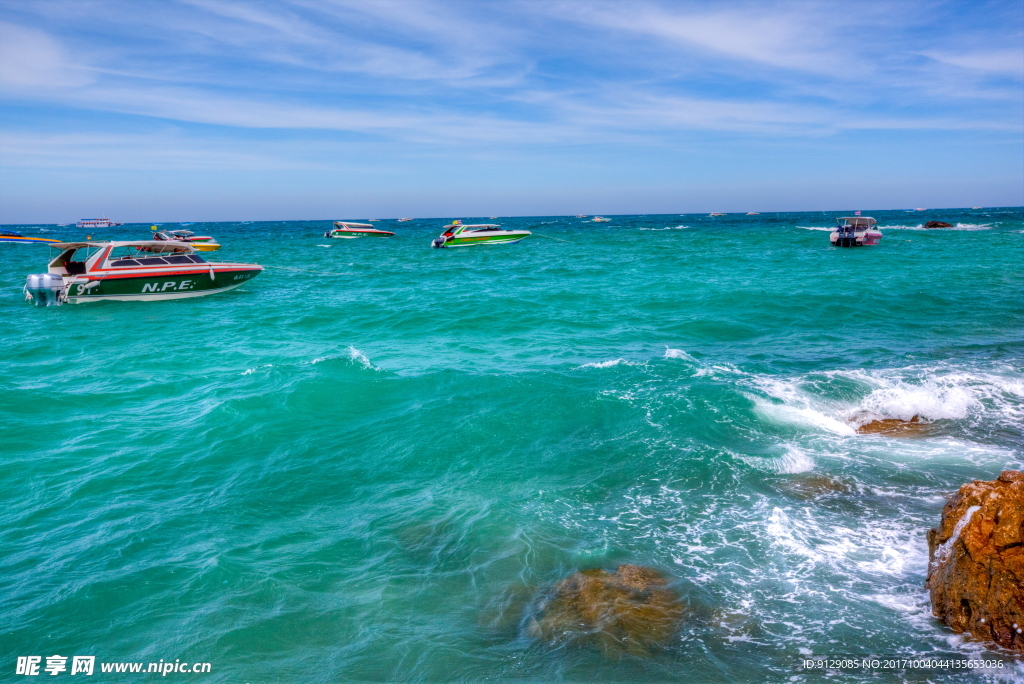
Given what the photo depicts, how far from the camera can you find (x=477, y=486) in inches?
389

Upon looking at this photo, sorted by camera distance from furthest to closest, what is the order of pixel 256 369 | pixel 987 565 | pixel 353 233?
pixel 353 233 < pixel 256 369 < pixel 987 565

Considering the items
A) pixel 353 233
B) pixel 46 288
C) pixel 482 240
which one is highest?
pixel 353 233

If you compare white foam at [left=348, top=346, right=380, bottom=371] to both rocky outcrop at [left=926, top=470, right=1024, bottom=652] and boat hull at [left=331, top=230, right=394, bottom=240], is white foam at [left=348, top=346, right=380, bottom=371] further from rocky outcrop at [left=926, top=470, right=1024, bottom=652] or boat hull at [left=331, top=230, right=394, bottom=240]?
boat hull at [left=331, top=230, right=394, bottom=240]

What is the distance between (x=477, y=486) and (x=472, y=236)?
2170 inches

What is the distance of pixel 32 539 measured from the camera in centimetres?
842

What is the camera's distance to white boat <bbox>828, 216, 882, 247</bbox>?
53.4 m

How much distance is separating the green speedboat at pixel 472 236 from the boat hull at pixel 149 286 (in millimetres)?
33627

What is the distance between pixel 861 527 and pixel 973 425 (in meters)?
5.38

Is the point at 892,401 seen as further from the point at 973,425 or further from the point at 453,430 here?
the point at 453,430

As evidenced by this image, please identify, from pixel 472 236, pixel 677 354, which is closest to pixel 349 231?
pixel 472 236

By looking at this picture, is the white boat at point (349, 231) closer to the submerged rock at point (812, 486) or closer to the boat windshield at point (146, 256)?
the boat windshield at point (146, 256)

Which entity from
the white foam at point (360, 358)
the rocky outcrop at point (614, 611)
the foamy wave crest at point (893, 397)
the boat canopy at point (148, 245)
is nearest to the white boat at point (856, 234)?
the foamy wave crest at point (893, 397)

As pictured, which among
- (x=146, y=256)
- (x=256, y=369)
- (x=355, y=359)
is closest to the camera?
(x=256, y=369)

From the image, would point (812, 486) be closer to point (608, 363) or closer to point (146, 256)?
point (608, 363)
